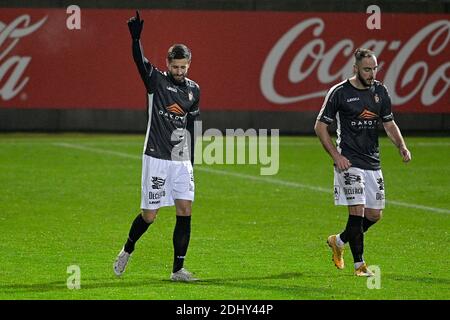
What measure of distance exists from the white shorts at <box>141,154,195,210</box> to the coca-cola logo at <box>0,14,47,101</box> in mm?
17660

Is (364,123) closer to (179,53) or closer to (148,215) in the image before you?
(179,53)

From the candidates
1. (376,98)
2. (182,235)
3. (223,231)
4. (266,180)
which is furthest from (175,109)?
(266,180)

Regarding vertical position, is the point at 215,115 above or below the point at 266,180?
above

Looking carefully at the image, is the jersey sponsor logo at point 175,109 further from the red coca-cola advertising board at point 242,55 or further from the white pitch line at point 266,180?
the red coca-cola advertising board at point 242,55

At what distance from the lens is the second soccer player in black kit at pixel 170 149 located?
10477 millimetres

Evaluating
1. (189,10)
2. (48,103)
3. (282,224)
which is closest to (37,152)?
(48,103)

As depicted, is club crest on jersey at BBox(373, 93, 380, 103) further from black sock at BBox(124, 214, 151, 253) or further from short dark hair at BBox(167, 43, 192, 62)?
black sock at BBox(124, 214, 151, 253)

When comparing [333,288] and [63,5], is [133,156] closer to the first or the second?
[63,5]

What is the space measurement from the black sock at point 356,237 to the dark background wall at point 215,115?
17.5 meters

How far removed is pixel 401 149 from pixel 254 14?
59.3 ft

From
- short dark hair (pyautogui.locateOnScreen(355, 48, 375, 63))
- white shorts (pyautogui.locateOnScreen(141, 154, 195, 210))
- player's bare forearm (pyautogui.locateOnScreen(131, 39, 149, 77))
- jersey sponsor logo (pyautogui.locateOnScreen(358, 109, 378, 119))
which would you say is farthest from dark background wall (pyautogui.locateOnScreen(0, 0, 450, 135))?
player's bare forearm (pyautogui.locateOnScreen(131, 39, 149, 77))

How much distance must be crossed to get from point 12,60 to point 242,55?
556cm

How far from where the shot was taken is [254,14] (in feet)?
94.1

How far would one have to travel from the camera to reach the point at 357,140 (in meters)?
10.9
